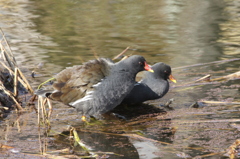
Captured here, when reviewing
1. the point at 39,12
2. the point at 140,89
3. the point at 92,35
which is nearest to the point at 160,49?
the point at 92,35

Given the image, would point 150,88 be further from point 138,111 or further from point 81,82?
point 81,82

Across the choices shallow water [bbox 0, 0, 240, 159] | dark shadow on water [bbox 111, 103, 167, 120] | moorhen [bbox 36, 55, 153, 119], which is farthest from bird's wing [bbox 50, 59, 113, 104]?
dark shadow on water [bbox 111, 103, 167, 120]

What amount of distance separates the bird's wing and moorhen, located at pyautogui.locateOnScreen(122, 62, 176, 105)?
645 mm

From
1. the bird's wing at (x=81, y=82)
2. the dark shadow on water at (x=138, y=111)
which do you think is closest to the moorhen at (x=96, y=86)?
the bird's wing at (x=81, y=82)

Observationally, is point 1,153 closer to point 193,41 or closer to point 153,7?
point 193,41

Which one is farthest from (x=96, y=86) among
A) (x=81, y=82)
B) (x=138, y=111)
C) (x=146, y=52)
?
(x=146, y=52)

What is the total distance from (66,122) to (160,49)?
3.70 metres

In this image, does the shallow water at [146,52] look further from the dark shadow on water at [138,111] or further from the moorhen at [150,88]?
the moorhen at [150,88]

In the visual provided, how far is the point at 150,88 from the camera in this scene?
5.25 metres

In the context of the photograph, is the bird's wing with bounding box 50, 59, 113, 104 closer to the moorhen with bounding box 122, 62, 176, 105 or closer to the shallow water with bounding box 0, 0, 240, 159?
the shallow water with bounding box 0, 0, 240, 159

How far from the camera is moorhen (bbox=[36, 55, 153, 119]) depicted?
4664 mm

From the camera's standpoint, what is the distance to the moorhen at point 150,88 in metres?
5.23

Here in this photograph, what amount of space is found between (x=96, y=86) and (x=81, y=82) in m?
0.20

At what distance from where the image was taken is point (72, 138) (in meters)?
4.13
